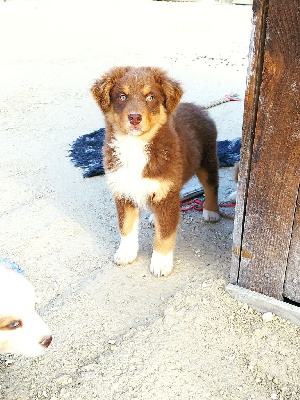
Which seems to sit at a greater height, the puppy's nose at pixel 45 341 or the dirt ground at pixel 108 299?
the puppy's nose at pixel 45 341

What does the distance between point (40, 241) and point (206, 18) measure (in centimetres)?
1840

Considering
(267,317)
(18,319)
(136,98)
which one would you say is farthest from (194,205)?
(18,319)

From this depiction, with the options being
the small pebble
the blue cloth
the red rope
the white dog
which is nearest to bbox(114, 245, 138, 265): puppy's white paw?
the red rope

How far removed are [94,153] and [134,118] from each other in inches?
120

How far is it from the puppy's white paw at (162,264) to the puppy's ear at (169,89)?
45.5 inches

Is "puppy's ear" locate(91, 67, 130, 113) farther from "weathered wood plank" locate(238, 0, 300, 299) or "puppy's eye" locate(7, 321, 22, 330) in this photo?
"puppy's eye" locate(7, 321, 22, 330)

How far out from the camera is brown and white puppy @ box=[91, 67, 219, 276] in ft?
10.9

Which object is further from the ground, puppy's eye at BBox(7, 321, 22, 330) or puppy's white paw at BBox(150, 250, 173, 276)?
puppy's eye at BBox(7, 321, 22, 330)

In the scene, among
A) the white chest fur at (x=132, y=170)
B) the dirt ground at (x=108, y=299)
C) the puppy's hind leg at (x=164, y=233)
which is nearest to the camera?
the dirt ground at (x=108, y=299)

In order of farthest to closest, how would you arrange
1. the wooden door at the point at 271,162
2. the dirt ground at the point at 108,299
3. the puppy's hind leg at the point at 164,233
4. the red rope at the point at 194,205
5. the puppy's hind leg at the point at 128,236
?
the red rope at the point at 194,205 → the puppy's hind leg at the point at 128,236 → the puppy's hind leg at the point at 164,233 → the dirt ground at the point at 108,299 → the wooden door at the point at 271,162

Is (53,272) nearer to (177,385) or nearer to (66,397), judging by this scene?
(66,397)

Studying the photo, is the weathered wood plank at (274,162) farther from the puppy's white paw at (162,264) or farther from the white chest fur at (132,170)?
the white chest fur at (132,170)

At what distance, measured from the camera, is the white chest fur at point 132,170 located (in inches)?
135

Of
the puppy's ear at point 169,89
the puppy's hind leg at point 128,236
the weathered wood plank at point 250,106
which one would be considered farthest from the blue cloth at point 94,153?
the weathered wood plank at point 250,106
